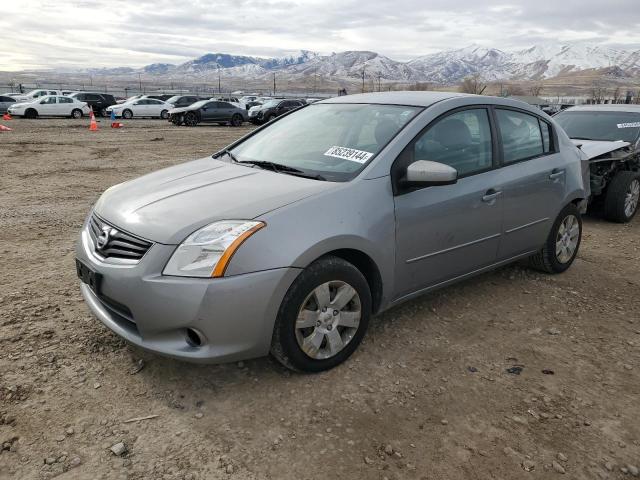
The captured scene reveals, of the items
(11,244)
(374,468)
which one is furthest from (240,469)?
(11,244)

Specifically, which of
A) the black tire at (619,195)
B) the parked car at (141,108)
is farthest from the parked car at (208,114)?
the black tire at (619,195)

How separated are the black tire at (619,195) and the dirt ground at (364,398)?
2.92 metres

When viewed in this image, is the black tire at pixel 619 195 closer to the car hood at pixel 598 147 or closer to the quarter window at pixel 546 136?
the car hood at pixel 598 147

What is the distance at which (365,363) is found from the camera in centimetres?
319

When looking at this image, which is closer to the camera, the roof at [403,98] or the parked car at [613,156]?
the roof at [403,98]

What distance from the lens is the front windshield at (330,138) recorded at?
332cm

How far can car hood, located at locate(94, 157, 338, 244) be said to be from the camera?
2.74m

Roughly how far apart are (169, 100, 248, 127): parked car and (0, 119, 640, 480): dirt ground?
22473mm

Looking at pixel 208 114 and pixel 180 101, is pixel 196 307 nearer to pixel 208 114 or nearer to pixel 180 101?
pixel 208 114

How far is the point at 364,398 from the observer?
284 centimetres

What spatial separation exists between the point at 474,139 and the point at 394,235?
117 centimetres

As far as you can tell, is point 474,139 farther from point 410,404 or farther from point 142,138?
point 142,138

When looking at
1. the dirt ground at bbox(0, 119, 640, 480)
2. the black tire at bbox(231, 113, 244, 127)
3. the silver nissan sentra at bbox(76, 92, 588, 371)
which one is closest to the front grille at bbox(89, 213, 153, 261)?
the silver nissan sentra at bbox(76, 92, 588, 371)

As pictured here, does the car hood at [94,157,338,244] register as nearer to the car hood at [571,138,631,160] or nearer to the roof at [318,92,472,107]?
the roof at [318,92,472,107]
